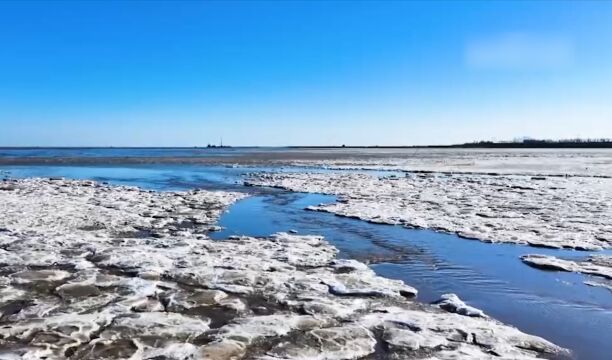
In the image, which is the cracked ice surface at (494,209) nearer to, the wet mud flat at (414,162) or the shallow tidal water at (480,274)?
the shallow tidal water at (480,274)

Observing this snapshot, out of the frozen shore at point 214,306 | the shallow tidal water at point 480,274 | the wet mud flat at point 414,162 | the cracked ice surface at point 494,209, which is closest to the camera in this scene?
the frozen shore at point 214,306

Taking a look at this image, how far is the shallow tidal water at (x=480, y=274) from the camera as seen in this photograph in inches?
219

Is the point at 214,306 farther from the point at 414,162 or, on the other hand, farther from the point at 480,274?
the point at 414,162

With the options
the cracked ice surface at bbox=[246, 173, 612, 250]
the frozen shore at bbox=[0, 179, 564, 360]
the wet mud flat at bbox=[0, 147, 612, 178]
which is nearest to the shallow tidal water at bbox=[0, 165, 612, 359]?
the frozen shore at bbox=[0, 179, 564, 360]

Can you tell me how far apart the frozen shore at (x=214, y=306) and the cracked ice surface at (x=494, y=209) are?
4.54m

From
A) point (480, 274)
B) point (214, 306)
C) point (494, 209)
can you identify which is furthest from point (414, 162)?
point (214, 306)

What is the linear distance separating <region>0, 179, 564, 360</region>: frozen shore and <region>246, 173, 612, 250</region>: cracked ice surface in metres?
4.54

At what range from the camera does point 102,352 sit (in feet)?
15.1

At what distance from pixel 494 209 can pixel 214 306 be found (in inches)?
462

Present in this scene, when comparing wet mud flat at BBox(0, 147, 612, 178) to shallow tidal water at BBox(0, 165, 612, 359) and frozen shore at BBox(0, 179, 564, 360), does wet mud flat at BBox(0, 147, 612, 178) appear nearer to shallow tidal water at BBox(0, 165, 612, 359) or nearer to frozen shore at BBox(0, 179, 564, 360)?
shallow tidal water at BBox(0, 165, 612, 359)

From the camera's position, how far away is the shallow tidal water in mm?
5562

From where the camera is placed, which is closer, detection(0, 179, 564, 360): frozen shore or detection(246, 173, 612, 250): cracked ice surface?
detection(0, 179, 564, 360): frozen shore

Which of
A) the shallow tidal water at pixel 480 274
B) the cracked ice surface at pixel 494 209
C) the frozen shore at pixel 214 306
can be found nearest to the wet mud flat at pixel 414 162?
the cracked ice surface at pixel 494 209

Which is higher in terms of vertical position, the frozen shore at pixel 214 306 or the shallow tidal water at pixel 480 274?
the frozen shore at pixel 214 306
